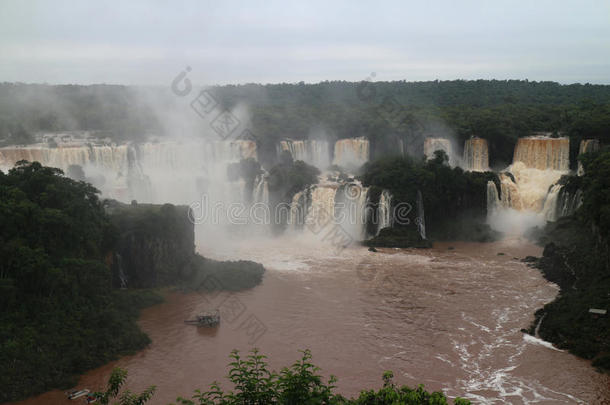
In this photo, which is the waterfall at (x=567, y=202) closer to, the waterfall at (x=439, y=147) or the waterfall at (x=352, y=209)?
the waterfall at (x=439, y=147)

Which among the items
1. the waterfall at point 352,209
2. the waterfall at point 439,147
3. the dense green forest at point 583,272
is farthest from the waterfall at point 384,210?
the waterfall at point 439,147

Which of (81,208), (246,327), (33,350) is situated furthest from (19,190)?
(246,327)

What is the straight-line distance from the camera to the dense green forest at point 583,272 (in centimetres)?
1886

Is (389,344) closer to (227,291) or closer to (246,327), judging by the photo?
(246,327)

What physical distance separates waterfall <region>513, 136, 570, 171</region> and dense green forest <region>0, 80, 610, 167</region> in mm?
683

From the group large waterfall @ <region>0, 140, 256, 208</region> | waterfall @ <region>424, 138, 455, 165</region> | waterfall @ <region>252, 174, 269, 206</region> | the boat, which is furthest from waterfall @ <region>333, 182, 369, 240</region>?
the boat

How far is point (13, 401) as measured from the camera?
15.6 meters

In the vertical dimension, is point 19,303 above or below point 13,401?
above

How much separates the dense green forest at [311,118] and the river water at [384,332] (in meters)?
15.1

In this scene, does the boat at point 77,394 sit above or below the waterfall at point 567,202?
below

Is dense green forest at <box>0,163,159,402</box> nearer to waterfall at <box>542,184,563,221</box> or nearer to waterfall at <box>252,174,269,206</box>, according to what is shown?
waterfall at <box>252,174,269,206</box>

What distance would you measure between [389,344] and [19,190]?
13.9 meters

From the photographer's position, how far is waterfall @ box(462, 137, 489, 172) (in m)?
41.8

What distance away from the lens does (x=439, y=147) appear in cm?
4234
